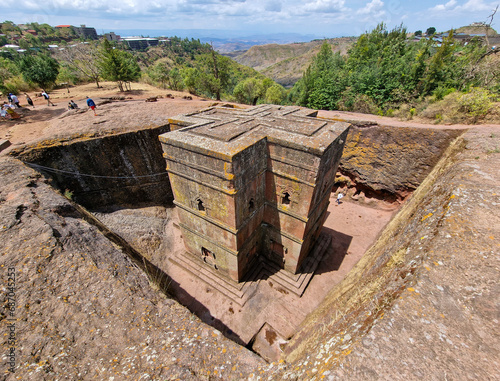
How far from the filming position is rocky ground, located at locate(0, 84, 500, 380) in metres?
Answer: 3.38

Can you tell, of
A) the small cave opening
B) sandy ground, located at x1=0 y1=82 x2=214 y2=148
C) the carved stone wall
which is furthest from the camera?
sandy ground, located at x1=0 y1=82 x2=214 y2=148

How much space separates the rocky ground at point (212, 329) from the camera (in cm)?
338

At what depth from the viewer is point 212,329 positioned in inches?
197

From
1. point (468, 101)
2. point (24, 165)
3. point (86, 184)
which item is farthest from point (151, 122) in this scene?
point (468, 101)

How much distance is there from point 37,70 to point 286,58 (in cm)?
17691

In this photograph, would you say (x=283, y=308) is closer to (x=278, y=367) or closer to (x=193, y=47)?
(x=278, y=367)

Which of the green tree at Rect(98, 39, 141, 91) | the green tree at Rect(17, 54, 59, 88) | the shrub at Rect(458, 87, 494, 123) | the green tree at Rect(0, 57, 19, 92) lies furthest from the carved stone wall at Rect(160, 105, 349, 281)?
the green tree at Rect(0, 57, 19, 92)

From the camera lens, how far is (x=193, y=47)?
135125 millimetres

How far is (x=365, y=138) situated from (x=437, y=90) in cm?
1093

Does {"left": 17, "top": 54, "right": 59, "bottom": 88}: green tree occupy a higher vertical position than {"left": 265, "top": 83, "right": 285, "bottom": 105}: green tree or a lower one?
higher

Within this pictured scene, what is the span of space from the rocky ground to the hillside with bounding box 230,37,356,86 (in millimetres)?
117304

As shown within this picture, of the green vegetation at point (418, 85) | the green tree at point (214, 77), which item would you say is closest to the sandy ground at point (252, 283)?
the green vegetation at point (418, 85)

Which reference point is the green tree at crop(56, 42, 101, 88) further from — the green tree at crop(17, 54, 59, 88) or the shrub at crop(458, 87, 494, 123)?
the shrub at crop(458, 87, 494, 123)

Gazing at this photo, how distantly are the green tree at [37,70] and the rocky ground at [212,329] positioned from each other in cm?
2768
